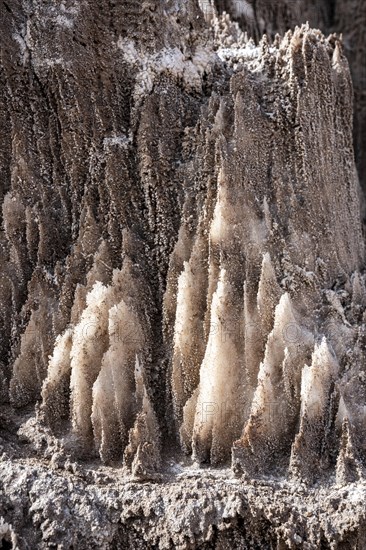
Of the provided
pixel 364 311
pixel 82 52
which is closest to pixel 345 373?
pixel 364 311

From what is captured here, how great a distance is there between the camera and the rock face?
88.7 inches

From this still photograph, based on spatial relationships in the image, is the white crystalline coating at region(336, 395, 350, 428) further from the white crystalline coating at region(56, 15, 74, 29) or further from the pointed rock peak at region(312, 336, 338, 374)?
the white crystalline coating at region(56, 15, 74, 29)

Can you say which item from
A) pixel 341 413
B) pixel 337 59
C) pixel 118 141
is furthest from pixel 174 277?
pixel 337 59

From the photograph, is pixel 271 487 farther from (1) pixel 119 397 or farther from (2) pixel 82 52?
(2) pixel 82 52

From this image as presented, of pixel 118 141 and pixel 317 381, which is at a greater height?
pixel 118 141

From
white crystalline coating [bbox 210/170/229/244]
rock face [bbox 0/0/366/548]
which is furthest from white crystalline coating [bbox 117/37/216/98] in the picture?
white crystalline coating [bbox 210/170/229/244]

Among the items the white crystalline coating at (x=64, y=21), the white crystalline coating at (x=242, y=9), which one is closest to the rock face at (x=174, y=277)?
the white crystalline coating at (x=64, y=21)

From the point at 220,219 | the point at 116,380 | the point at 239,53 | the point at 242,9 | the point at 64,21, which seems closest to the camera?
the point at 116,380

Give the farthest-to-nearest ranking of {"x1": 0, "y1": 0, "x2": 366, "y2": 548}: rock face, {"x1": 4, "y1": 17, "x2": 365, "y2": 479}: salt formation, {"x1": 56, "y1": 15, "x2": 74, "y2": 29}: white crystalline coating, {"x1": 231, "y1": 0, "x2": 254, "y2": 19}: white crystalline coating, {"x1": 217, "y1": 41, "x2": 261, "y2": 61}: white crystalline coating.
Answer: {"x1": 231, "y1": 0, "x2": 254, "y2": 19}: white crystalline coating
{"x1": 217, "y1": 41, "x2": 261, "y2": 61}: white crystalline coating
{"x1": 56, "y1": 15, "x2": 74, "y2": 29}: white crystalline coating
{"x1": 4, "y1": 17, "x2": 365, "y2": 479}: salt formation
{"x1": 0, "y1": 0, "x2": 366, "y2": 548}: rock face

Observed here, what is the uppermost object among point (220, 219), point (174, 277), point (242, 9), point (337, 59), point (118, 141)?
point (242, 9)

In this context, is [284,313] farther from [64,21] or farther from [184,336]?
[64,21]

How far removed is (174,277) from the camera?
261cm

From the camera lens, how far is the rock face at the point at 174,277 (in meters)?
2.25

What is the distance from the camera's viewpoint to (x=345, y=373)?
2.47 metres
